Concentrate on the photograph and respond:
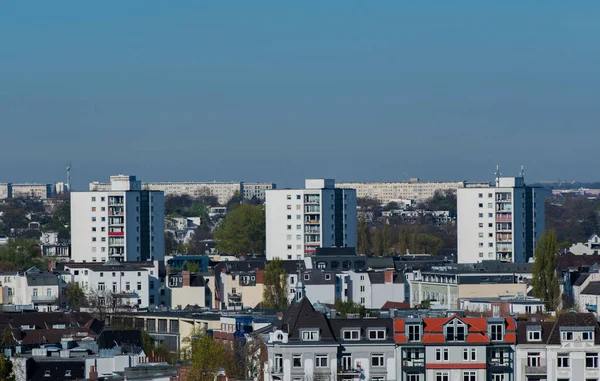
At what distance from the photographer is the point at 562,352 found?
45.8 m

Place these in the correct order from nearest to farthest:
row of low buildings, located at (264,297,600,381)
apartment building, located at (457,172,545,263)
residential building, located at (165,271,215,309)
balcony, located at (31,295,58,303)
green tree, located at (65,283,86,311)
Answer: row of low buildings, located at (264,297,600,381), green tree, located at (65,283,86,311), balcony, located at (31,295,58,303), residential building, located at (165,271,215,309), apartment building, located at (457,172,545,263)

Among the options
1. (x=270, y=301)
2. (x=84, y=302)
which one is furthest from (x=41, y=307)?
(x=270, y=301)

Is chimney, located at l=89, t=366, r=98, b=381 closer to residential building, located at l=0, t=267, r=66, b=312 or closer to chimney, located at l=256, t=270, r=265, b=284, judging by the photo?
residential building, located at l=0, t=267, r=66, b=312

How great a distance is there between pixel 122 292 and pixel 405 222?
89421 mm

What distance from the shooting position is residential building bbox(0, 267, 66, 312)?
82375 mm

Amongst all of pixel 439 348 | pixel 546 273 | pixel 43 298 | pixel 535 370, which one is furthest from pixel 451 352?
pixel 43 298

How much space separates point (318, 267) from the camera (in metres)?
87.2

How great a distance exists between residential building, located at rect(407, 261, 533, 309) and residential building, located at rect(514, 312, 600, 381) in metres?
29.4

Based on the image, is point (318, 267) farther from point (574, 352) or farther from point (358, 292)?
point (574, 352)

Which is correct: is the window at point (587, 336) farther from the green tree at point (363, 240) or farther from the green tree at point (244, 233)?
the green tree at point (244, 233)

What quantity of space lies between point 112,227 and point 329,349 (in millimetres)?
58374

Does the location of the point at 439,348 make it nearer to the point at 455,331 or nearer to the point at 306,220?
the point at 455,331

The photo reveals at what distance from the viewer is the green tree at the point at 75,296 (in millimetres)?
80125

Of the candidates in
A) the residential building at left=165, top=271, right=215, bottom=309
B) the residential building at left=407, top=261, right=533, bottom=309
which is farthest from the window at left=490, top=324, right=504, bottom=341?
the residential building at left=165, top=271, right=215, bottom=309
